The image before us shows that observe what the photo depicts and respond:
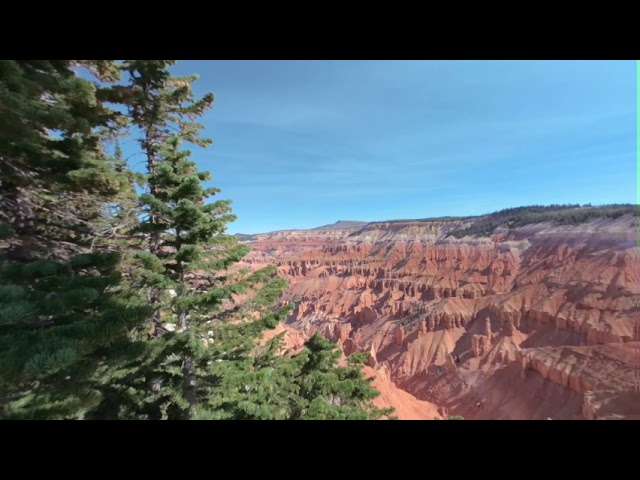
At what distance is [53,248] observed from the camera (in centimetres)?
571

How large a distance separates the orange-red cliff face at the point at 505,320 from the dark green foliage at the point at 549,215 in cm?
292

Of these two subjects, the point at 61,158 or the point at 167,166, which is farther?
the point at 167,166

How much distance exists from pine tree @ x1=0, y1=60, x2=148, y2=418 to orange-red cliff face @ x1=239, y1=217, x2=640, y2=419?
18.9 meters

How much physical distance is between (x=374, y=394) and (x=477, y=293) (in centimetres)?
4485

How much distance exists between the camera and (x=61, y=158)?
5.01 meters

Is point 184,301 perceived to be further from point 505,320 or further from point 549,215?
point 549,215

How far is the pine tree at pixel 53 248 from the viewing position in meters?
3.12

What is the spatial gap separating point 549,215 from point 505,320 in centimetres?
4719

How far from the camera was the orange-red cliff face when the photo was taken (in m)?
19.5

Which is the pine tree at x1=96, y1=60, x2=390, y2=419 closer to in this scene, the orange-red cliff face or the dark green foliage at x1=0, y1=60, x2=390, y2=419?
the dark green foliage at x1=0, y1=60, x2=390, y2=419

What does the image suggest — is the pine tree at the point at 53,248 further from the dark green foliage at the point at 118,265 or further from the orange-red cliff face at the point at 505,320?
the orange-red cliff face at the point at 505,320

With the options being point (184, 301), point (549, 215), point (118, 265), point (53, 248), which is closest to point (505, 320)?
point (184, 301)
